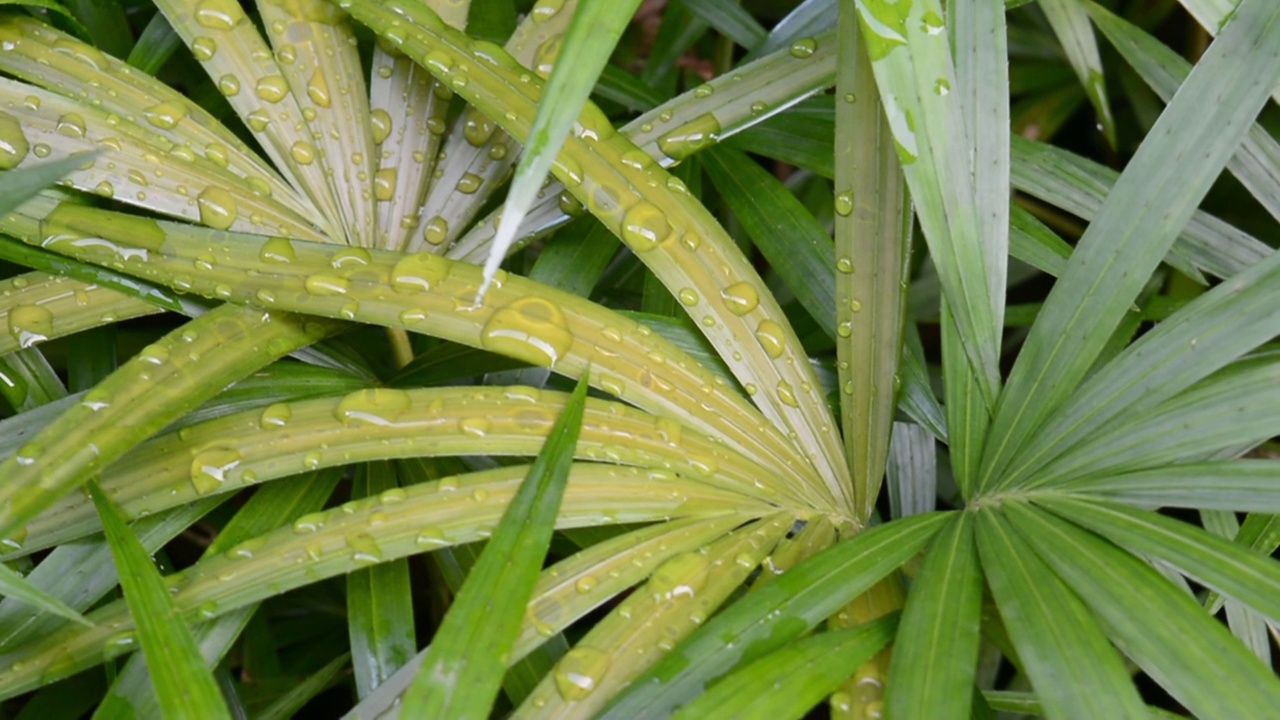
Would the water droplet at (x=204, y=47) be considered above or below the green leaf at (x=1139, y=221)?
above

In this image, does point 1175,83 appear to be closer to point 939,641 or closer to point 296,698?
point 939,641

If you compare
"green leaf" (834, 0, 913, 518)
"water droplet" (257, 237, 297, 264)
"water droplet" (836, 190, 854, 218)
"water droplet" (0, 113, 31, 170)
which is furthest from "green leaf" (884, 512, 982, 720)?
"water droplet" (0, 113, 31, 170)

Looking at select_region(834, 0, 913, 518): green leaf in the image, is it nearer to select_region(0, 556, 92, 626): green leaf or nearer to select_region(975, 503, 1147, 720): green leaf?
select_region(975, 503, 1147, 720): green leaf

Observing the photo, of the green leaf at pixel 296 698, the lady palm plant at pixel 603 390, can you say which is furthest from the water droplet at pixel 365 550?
the green leaf at pixel 296 698

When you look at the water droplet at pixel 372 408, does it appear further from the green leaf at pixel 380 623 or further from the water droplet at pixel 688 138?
the water droplet at pixel 688 138

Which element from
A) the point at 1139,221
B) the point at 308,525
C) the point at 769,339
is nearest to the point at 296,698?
the point at 308,525

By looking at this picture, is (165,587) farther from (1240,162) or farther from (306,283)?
(1240,162)
